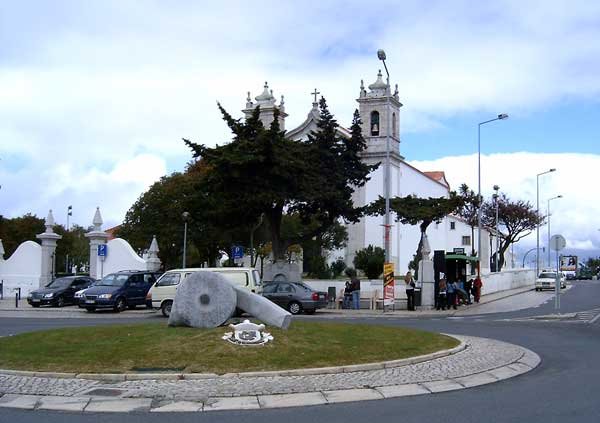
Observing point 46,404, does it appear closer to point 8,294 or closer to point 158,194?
point 8,294

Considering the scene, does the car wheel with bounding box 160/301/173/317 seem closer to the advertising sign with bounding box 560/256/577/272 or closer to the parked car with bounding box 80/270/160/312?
the parked car with bounding box 80/270/160/312

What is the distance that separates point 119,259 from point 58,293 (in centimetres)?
658

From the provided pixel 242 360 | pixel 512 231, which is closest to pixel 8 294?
pixel 242 360

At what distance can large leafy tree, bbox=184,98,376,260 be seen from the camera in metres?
34.0

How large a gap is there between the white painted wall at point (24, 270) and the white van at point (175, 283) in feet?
58.1

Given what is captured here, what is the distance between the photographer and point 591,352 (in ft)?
49.4

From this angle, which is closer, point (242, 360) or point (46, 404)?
point (46, 404)

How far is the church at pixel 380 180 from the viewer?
77.6m

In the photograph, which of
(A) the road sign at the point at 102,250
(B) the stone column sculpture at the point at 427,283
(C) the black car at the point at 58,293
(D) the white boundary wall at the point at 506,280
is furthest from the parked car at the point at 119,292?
(D) the white boundary wall at the point at 506,280

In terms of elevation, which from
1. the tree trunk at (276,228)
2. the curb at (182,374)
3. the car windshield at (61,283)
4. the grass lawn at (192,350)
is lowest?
the curb at (182,374)

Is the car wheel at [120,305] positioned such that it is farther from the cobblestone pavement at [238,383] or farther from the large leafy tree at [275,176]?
the cobblestone pavement at [238,383]

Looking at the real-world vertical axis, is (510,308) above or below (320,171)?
below

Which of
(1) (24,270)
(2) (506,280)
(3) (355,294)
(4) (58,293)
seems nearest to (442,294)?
(3) (355,294)

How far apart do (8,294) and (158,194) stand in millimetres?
14661
